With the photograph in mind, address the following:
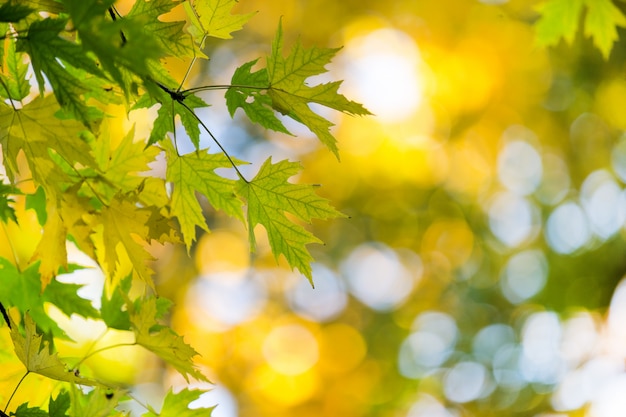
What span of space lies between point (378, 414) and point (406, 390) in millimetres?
356

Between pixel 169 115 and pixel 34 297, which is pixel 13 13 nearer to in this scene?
pixel 169 115

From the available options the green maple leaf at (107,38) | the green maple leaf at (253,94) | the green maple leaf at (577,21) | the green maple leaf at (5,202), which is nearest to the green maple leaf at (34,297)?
the green maple leaf at (5,202)

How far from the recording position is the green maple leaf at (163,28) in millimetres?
637

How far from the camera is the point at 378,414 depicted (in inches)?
221

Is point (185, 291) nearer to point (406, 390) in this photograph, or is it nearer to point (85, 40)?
point (406, 390)

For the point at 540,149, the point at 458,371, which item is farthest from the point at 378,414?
the point at 540,149

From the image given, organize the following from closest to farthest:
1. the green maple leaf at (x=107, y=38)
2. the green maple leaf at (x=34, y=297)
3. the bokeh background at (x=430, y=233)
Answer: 1. the green maple leaf at (x=107, y=38)
2. the green maple leaf at (x=34, y=297)
3. the bokeh background at (x=430, y=233)

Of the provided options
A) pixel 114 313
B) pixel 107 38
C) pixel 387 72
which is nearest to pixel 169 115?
pixel 107 38

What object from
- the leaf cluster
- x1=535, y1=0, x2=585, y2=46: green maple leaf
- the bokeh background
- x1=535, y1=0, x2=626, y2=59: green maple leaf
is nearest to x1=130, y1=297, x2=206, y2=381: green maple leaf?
the leaf cluster

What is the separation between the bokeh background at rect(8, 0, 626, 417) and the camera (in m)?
5.37

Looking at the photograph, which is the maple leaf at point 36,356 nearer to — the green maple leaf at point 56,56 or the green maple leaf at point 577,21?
the green maple leaf at point 56,56

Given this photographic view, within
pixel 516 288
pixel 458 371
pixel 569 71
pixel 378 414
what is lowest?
pixel 378 414

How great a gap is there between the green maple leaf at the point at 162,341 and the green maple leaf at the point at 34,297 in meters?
0.16

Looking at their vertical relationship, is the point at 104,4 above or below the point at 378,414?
below
